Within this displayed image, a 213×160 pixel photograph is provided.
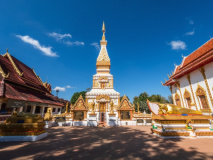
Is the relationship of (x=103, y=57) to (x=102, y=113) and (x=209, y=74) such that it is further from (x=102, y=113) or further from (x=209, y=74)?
(x=209, y=74)

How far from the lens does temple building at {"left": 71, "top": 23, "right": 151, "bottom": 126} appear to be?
40.2ft

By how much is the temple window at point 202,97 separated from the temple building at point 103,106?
5343mm

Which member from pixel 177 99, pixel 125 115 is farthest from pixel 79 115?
pixel 177 99

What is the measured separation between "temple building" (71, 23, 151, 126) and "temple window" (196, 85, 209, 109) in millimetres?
5343

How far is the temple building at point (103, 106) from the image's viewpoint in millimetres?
12266

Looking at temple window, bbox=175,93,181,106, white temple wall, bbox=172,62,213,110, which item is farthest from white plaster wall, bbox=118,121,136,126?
white temple wall, bbox=172,62,213,110

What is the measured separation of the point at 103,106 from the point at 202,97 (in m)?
11.2

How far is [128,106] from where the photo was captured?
13.3m

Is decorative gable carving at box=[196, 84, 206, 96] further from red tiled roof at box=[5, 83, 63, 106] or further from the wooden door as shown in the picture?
red tiled roof at box=[5, 83, 63, 106]

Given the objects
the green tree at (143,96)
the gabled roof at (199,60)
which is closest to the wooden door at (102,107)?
the gabled roof at (199,60)

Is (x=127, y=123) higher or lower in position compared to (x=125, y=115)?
lower

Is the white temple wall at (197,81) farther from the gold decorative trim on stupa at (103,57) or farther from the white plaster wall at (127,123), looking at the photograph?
the gold decorative trim on stupa at (103,57)

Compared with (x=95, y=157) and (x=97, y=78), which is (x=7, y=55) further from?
(x=95, y=157)

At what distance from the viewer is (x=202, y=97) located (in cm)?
895
